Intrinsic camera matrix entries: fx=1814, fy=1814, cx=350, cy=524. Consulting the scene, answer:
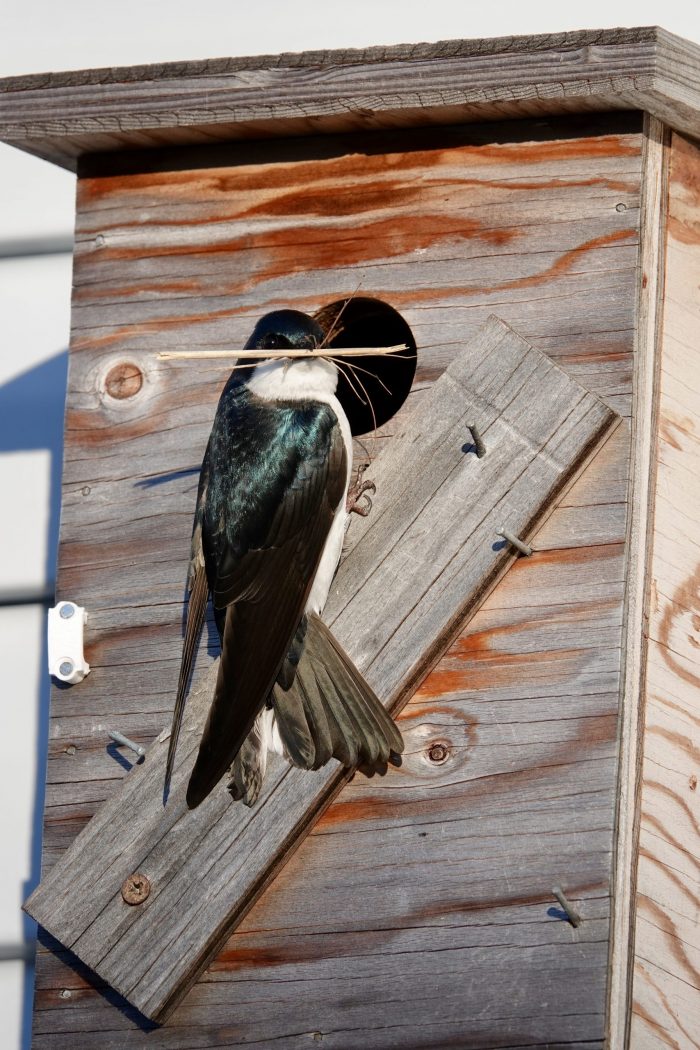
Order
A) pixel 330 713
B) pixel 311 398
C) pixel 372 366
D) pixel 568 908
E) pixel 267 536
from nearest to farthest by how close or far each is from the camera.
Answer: pixel 568 908 → pixel 330 713 → pixel 267 536 → pixel 311 398 → pixel 372 366

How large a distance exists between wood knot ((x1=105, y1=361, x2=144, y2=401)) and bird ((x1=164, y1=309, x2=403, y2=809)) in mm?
164

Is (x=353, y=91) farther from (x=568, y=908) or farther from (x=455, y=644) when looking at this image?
(x=568, y=908)

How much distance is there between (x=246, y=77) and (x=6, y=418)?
958mm

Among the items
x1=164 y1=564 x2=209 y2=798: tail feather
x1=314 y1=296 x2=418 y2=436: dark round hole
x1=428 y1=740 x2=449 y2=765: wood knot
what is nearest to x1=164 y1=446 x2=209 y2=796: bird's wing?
x1=164 y1=564 x2=209 y2=798: tail feather

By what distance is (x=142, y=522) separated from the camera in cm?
257

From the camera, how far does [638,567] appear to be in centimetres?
233

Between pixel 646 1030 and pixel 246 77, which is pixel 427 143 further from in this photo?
pixel 646 1030

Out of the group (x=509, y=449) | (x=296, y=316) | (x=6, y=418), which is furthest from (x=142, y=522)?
(x=6, y=418)

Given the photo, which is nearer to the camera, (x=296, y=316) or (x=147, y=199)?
(x=296, y=316)

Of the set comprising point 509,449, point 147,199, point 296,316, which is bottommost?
point 509,449

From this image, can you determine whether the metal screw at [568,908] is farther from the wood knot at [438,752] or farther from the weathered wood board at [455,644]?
the wood knot at [438,752]

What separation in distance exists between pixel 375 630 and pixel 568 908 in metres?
0.44

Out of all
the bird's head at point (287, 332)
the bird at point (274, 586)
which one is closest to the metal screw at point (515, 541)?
the bird at point (274, 586)

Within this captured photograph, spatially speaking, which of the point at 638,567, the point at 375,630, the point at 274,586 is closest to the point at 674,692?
the point at 638,567
